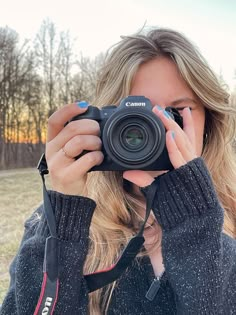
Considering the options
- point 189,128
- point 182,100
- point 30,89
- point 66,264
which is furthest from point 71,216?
point 30,89

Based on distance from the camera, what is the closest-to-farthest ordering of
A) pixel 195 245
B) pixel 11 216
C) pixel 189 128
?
pixel 195 245, pixel 189 128, pixel 11 216

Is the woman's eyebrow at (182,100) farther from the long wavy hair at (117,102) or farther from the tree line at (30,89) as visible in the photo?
the tree line at (30,89)

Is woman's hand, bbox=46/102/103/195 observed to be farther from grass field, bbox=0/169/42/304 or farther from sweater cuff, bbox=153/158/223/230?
grass field, bbox=0/169/42/304

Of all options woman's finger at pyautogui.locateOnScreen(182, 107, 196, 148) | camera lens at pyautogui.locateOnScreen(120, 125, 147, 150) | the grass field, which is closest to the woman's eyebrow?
woman's finger at pyautogui.locateOnScreen(182, 107, 196, 148)

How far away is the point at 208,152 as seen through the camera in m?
1.41

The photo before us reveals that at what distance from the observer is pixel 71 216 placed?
108 cm

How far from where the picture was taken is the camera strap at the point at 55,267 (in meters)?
1.04

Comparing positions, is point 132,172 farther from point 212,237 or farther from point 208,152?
point 208,152

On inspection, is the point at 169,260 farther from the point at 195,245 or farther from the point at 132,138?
the point at 132,138

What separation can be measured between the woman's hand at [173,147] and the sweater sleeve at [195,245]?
0.08 ft

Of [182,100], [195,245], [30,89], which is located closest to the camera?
[195,245]

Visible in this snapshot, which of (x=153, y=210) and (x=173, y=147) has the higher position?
(x=173, y=147)

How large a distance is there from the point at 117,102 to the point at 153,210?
0.43 metres

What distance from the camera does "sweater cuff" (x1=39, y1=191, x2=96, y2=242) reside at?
3.52 feet
